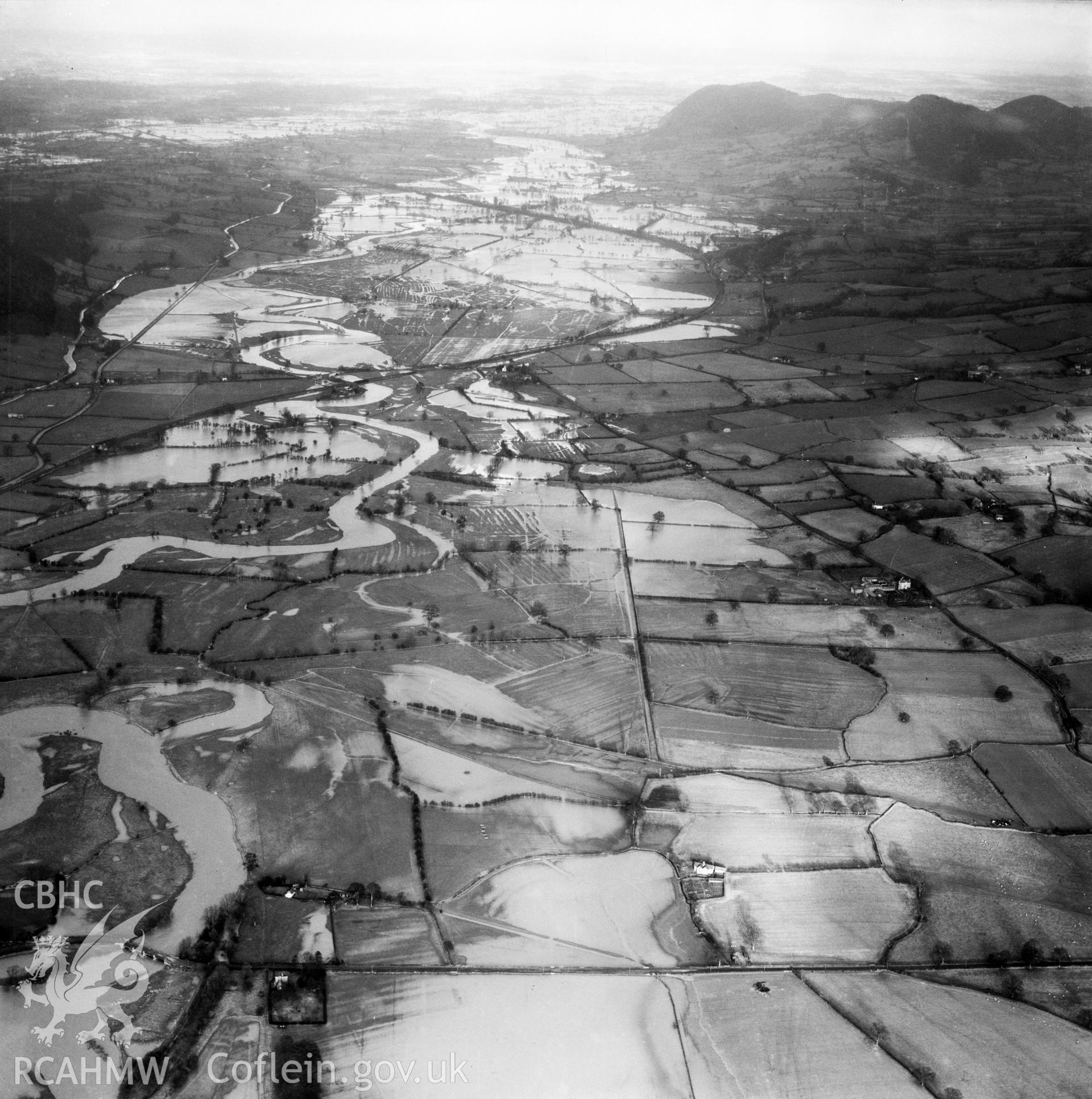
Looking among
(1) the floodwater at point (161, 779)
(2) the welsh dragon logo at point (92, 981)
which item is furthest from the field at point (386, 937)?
(2) the welsh dragon logo at point (92, 981)

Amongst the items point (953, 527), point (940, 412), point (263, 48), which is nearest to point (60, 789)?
point (953, 527)

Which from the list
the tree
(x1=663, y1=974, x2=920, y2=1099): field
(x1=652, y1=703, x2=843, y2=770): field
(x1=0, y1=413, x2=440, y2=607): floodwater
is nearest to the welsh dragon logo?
(x1=663, y1=974, x2=920, y2=1099): field

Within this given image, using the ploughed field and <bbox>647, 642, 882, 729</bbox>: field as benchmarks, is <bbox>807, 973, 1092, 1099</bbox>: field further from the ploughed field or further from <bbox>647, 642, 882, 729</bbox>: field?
<bbox>647, 642, 882, 729</bbox>: field

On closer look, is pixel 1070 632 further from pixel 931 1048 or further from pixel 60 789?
pixel 60 789

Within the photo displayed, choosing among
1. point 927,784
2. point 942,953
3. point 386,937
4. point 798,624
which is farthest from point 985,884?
point 386,937

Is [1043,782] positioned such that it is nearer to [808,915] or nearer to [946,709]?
[946,709]

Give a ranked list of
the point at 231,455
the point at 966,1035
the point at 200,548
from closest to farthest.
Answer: the point at 966,1035 → the point at 200,548 → the point at 231,455
